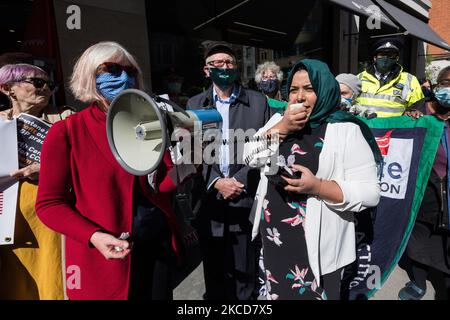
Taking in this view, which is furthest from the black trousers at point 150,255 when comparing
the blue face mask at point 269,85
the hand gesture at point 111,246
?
the blue face mask at point 269,85

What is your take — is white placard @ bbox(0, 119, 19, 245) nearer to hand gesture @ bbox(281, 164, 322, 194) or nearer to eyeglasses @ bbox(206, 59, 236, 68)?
eyeglasses @ bbox(206, 59, 236, 68)

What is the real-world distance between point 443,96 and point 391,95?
1.33 meters

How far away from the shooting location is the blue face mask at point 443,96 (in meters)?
2.11

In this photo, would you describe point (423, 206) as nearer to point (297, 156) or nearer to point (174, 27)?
point (297, 156)

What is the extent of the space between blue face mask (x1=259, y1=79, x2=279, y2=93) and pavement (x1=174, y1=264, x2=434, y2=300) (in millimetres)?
2316

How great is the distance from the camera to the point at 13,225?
1722 mm

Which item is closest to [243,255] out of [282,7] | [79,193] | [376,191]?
[376,191]

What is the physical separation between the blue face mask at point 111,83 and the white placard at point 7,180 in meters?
0.78

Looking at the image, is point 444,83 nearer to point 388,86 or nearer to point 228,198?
point 388,86

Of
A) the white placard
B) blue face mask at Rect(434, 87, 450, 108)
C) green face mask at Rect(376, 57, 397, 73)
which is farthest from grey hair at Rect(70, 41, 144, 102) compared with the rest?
green face mask at Rect(376, 57, 397, 73)

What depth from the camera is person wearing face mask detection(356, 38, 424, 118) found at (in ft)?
11.1

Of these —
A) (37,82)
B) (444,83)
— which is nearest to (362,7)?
(444,83)

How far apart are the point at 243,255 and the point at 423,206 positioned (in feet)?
4.59

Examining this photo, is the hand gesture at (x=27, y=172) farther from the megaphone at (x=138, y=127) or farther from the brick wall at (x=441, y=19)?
the brick wall at (x=441, y=19)
